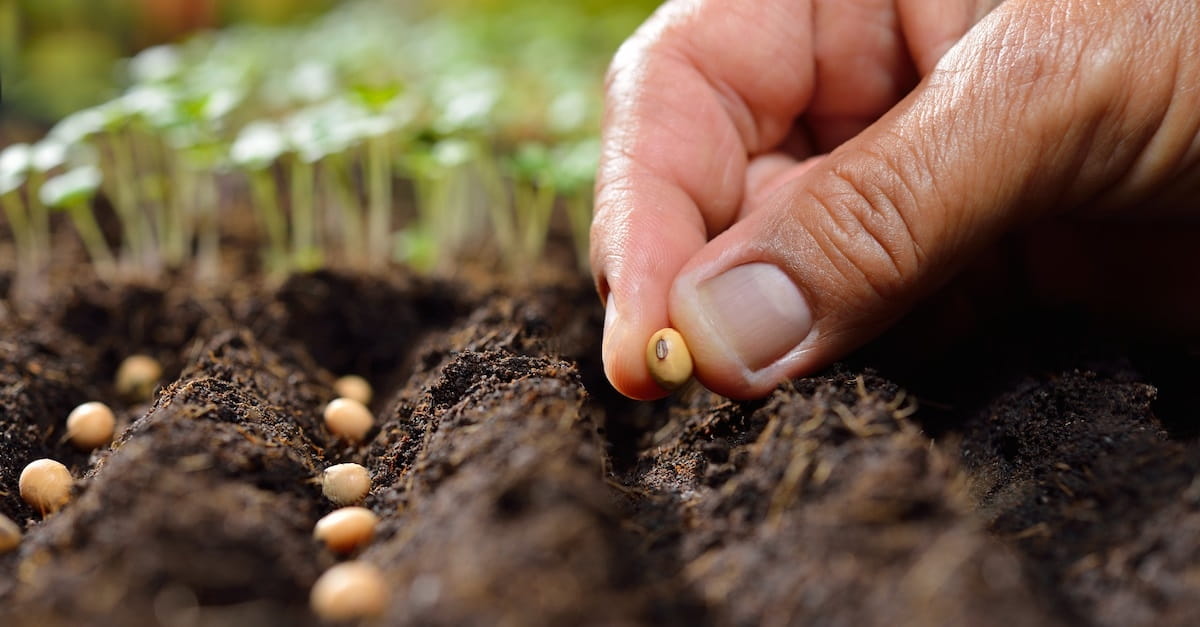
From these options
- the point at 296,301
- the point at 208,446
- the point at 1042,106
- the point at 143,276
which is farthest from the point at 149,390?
the point at 1042,106

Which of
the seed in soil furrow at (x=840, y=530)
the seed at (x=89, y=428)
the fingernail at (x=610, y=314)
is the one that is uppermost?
the seed at (x=89, y=428)

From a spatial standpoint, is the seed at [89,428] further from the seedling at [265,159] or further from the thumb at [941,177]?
the thumb at [941,177]

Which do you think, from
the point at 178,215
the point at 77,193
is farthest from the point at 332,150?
the point at 178,215

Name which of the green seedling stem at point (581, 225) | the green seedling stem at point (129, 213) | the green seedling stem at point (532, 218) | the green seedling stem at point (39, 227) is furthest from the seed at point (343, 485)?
the green seedling stem at point (39, 227)

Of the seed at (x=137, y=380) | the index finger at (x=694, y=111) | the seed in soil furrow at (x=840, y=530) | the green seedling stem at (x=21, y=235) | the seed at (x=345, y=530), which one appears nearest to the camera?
the seed in soil furrow at (x=840, y=530)

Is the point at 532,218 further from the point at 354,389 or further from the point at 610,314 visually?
the point at 610,314

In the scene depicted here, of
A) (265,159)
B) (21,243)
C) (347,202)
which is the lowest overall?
(347,202)

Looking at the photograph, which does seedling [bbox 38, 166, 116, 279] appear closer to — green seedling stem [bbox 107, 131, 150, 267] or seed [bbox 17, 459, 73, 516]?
green seedling stem [bbox 107, 131, 150, 267]
